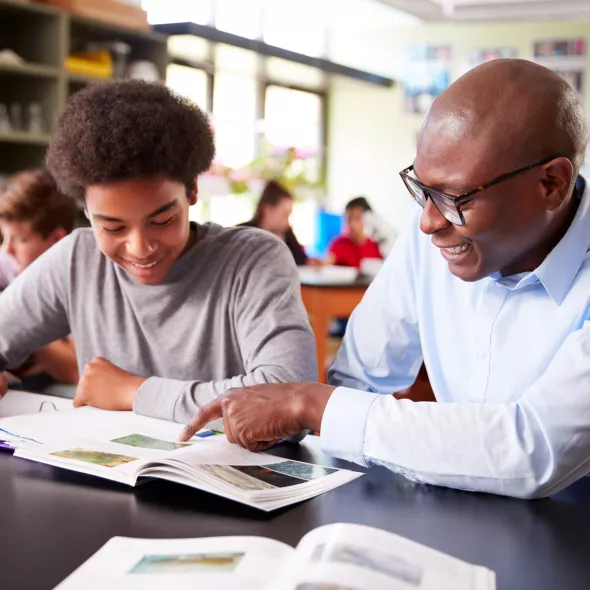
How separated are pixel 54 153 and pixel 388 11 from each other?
689cm

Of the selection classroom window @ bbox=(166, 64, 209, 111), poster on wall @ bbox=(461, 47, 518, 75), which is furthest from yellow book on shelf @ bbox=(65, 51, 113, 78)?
poster on wall @ bbox=(461, 47, 518, 75)

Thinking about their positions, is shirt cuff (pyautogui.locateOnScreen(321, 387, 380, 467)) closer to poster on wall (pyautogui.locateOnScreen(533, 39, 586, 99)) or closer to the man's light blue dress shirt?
the man's light blue dress shirt

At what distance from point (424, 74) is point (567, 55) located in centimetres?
157

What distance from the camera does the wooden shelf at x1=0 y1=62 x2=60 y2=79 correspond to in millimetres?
4453

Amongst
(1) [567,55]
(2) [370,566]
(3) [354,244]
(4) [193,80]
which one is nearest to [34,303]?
(2) [370,566]

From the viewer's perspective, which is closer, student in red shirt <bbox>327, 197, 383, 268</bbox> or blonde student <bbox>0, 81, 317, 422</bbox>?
blonde student <bbox>0, 81, 317, 422</bbox>

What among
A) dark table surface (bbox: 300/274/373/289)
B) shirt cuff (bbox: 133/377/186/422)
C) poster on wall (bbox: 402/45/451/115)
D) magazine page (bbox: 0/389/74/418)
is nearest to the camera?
shirt cuff (bbox: 133/377/186/422)

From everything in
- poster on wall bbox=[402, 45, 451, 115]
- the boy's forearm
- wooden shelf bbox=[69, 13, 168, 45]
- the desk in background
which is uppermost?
poster on wall bbox=[402, 45, 451, 115]

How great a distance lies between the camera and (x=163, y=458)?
0.98m

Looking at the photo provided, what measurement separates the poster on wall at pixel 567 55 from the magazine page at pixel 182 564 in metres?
8.71

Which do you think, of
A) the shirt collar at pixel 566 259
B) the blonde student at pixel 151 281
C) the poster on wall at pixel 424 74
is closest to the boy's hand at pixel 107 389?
the blonde student at pixel 151 281

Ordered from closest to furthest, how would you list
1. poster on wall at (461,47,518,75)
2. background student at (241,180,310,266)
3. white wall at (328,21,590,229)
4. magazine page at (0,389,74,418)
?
magazine page at (0,389,74,418), background student at (241,180,310,266), poster on wall at (461,47,518,75), white wall at (328,21,590,229)

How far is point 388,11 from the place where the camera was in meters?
7.80

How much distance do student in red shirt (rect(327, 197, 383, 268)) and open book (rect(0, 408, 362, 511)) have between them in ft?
18.1
